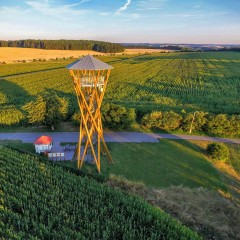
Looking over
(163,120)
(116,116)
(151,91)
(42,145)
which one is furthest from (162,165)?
(151,91)

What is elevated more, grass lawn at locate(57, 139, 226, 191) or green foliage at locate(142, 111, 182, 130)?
green foliage at locate(142, 111, 182, 130)

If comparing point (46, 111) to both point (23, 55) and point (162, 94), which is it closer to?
point (162, 94)

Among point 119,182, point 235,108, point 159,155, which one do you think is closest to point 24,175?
point 119,182

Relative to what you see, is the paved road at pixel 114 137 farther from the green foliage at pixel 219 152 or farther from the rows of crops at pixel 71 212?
the rows of crops at pixel 71 212

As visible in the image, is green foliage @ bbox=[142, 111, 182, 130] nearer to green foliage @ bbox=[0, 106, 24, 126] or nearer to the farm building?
the farm building

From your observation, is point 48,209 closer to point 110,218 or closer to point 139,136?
point 110,218

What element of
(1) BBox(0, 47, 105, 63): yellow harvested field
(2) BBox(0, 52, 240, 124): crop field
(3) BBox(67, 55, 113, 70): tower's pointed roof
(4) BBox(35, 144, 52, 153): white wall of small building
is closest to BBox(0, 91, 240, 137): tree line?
(2) BBox(0, 52, 240, 124): crop field

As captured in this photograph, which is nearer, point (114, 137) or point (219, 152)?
point (219, 152)
